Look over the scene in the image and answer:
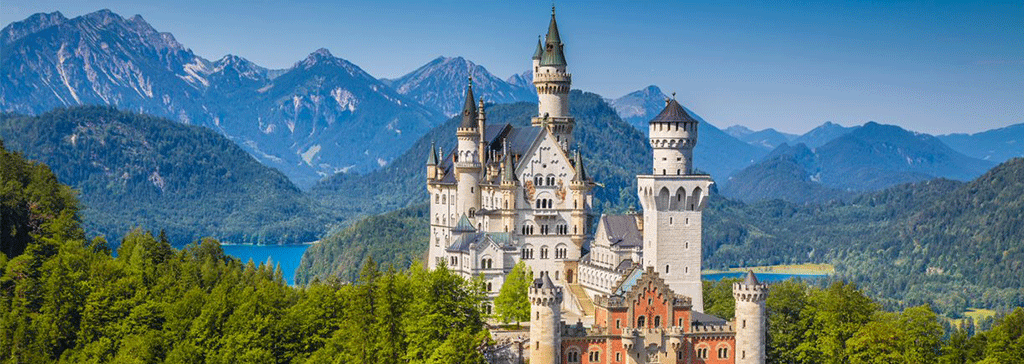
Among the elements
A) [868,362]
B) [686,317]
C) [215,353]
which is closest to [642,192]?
[686,317]

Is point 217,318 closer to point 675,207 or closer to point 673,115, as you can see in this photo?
point 675,207

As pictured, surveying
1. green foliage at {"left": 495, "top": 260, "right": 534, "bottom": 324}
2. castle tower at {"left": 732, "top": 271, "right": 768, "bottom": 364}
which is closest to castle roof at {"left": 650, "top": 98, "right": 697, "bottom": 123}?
castle tower at {"left": 732, "top": 271, "right": 768, "bottom": 364}

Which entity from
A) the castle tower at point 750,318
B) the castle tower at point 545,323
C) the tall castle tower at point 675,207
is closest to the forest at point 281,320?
the castle tower at point 545,323

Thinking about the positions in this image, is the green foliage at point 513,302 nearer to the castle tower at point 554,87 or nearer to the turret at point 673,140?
the turret at point 673,140

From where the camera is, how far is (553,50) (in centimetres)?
13050

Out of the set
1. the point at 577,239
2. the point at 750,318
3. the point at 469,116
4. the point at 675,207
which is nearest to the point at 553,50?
the point at 469,116

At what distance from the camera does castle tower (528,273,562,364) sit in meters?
95.2

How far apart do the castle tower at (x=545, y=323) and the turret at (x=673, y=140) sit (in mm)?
17703

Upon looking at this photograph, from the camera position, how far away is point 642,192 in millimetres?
109188

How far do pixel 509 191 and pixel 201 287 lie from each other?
95.2ft

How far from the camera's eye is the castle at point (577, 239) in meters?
99.9

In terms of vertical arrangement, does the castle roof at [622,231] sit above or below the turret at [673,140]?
below

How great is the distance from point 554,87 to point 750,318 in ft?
124

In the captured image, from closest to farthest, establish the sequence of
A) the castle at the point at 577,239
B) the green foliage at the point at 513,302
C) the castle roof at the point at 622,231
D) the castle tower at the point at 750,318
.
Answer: the castle at the point at 577,239 < the castle tower at the point at 750,318 < the green foliage at the point at 513,302 < the castle roof at the point at 622,231
